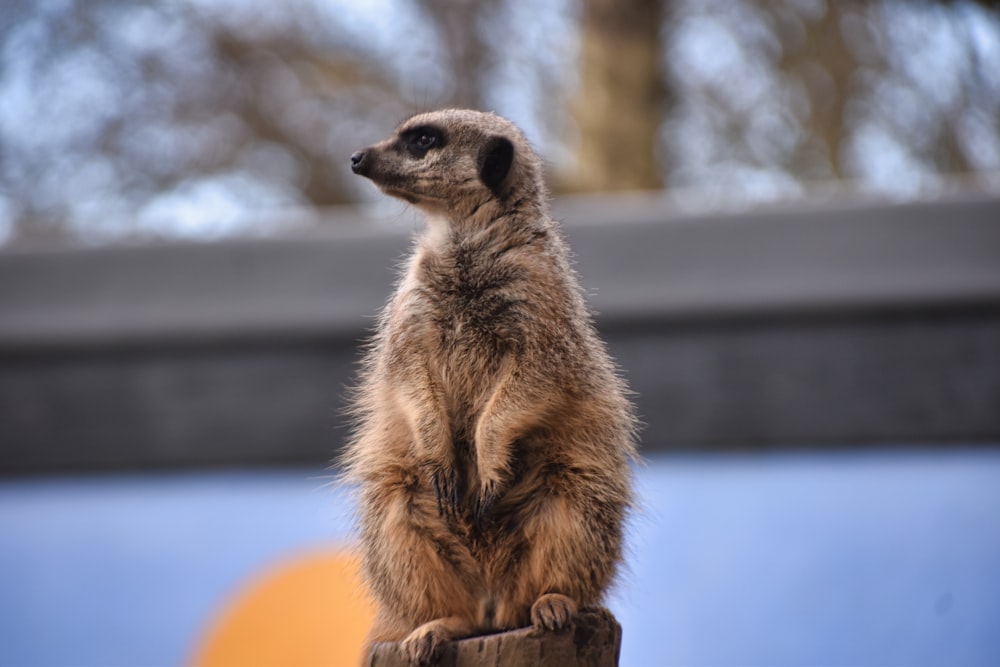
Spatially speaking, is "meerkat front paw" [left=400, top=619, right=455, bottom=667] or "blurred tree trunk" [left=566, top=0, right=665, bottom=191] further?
"blurred tree trunk" [left=566, top=0, right=665, bottom=191]

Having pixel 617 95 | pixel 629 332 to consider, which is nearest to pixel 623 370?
pixel 629 332

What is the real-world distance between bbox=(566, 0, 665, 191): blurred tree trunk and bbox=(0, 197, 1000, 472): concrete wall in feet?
9.00

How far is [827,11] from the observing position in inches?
335

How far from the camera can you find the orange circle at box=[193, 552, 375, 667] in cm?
464

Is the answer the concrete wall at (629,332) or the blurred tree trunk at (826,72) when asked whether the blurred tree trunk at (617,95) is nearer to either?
the blurred tree trunk at (826,72)

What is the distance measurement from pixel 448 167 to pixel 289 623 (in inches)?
112

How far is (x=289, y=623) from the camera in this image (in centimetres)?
472

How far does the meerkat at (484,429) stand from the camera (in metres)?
2.24

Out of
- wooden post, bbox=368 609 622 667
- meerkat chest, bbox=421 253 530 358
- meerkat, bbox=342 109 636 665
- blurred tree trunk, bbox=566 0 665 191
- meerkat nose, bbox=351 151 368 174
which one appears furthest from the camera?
blurred tree trunk, bbox=566 0 665 191

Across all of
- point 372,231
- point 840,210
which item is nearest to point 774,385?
point 840,210

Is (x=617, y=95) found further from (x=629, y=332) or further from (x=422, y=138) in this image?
(x=422, y=138)

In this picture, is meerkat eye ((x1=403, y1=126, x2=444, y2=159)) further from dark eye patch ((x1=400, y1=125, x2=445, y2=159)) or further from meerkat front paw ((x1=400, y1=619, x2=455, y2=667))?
meerkat front paw ((x1=400, y1=619, x2=455, y2=667))

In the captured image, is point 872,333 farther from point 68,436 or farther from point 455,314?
point 68,436

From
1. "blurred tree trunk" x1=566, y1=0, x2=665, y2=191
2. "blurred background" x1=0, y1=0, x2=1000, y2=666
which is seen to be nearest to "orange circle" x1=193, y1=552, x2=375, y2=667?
"blurred background" x1=0, y1=0, x2=1000, y2=666
